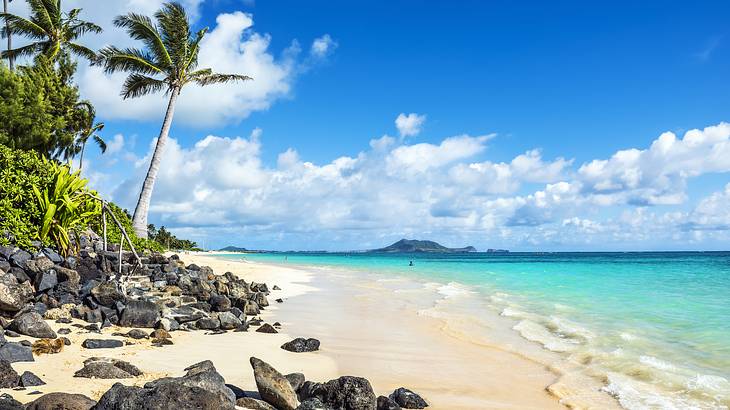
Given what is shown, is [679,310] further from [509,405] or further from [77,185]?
[77,185]

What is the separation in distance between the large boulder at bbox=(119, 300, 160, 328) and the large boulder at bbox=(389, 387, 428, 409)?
5589mm

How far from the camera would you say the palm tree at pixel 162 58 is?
961 inches

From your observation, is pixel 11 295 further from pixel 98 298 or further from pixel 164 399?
pixel 164 399

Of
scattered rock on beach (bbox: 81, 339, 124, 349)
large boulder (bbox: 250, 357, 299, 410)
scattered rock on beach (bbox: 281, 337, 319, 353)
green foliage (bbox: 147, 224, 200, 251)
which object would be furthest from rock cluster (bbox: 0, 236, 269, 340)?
green foliage (bbox: 147, 224, 200, 251)

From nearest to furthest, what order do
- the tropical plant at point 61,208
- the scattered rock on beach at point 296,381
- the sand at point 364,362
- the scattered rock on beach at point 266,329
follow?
the scattered rock on beach at point 296,381 → the sand at point 364,362 → the scattered rock on beach at point 266,329 → the tropical plant at point 61,208

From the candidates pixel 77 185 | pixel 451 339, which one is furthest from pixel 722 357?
pixel 77 185

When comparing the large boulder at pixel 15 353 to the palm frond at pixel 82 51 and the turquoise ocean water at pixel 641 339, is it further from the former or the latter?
the palm frond at pixel 82 51

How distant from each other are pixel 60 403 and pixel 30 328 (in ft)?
14.2

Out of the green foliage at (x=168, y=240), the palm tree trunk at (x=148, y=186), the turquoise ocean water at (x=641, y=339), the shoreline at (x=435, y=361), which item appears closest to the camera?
the shoreline at (x=435, y=361)

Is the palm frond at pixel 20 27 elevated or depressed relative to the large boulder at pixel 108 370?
elevated

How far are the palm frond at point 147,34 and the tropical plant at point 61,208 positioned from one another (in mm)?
12654

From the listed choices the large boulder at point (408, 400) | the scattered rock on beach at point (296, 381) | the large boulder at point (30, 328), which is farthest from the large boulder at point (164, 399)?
the large boulder at point (30, 328)

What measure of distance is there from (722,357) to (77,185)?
15.6 metres

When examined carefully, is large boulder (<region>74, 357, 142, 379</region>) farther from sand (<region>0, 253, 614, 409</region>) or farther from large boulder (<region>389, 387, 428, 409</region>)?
large boulder (<region>389, 387, 428, 409</region>)
